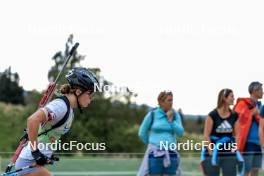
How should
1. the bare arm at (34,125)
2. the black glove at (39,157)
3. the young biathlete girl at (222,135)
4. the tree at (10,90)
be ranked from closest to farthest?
the bare arm at (34,125), the black glove at (39,157), the young biathlete girl at (222,135), the tree at (10,90)

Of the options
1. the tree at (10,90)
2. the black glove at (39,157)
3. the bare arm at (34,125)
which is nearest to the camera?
the bare arm at (34,125)

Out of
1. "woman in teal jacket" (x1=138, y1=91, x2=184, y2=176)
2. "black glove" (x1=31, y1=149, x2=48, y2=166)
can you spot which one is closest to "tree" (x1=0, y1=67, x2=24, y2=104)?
"woman in teal jacket" (x1=138, y1=91, x2=184, y2=176)

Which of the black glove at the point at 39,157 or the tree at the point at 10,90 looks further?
the tree at the point at 10,90

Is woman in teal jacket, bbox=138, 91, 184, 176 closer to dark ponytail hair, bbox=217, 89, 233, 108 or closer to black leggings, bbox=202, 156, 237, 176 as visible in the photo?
black leggings, bbox=202, 156, 237, 176

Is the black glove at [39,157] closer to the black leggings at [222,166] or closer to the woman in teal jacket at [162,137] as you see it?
the woman in teal jacket at [162,137]

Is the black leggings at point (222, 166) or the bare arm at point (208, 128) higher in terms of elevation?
the bare arm at point (208, 128)

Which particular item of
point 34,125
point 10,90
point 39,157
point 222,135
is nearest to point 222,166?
point 222,135

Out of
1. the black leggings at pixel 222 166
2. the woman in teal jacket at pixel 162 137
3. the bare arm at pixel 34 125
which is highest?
the bare arm at pixel 34 125

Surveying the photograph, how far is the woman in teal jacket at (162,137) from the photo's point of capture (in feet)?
30.4

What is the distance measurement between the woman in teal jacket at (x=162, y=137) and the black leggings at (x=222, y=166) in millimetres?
404

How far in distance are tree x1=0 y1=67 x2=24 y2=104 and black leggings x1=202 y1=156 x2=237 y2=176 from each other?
3281cm

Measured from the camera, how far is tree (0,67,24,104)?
1652 inches

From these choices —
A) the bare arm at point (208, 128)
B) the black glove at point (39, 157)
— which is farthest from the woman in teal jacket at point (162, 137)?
the black glove at point (39, 157)

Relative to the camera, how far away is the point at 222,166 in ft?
30.5
